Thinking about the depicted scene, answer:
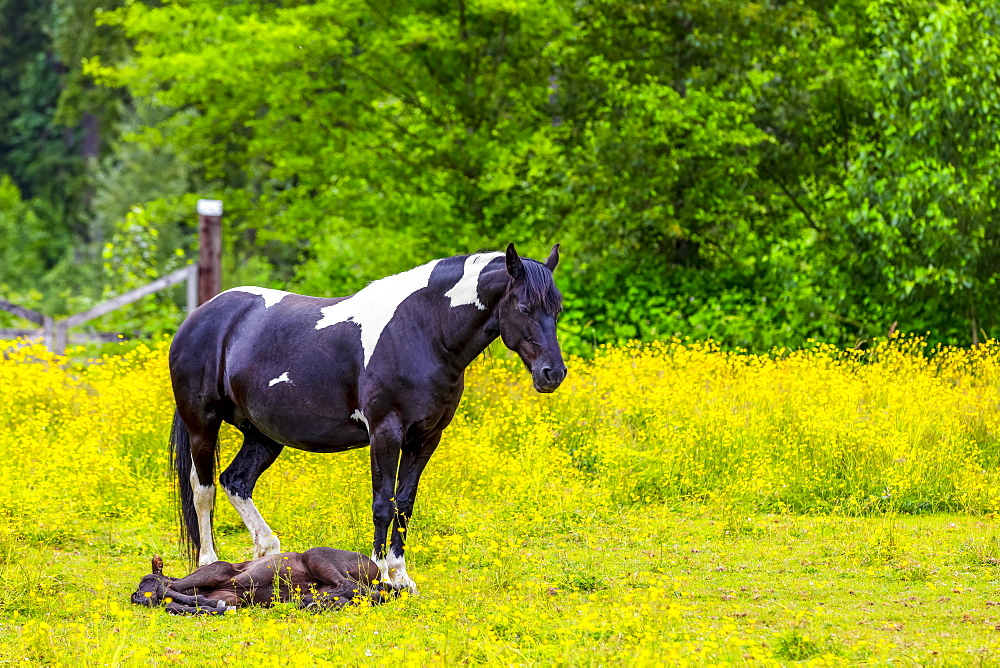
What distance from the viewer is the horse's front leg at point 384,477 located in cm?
645

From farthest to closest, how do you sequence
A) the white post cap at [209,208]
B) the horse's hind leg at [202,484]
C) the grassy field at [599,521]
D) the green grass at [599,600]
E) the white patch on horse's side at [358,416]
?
the white post cap at [209,208]
the horse's hind leg at [202,484]
the white patch on horse's side at [358,416]
the grassy field at [599,521]
the green grass at [599,600]

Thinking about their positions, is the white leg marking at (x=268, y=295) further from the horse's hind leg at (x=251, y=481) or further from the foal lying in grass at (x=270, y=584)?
the foal lying in grass at (x=270, y=584)

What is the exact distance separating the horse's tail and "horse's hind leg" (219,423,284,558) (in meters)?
0.29

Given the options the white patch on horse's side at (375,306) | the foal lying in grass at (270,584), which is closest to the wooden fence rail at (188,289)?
the white patch on horse's side at (375,306)

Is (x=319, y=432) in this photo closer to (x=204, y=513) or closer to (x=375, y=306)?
(x=375, y=306)

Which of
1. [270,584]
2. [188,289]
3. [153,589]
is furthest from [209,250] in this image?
[270,584]

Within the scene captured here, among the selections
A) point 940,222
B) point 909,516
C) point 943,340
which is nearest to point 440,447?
point 909,516

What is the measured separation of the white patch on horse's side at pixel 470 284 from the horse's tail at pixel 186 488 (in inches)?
82.8

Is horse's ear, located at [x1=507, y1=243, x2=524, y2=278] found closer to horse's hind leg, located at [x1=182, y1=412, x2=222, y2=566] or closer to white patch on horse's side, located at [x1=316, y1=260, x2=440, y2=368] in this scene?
white patch on horse's side, located at [x1=316, y1=260, x2=440, y2=368]

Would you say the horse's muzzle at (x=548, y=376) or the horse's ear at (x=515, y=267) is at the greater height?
the horse's ear at (x=515, y=267)

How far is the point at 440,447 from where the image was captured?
349 inches

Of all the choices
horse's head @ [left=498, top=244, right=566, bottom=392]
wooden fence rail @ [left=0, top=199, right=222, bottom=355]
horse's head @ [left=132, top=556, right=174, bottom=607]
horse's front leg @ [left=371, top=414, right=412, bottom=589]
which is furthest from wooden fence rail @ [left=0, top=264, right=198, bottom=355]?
horse's head @ [left=498, top=244, right=566, bottom=392]

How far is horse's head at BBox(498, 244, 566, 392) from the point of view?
623cm

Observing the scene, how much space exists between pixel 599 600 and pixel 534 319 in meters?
1.62
